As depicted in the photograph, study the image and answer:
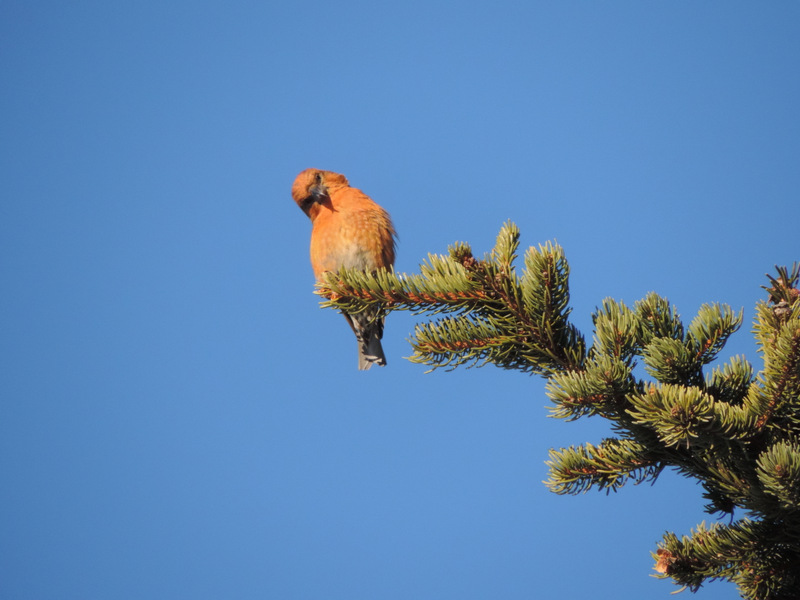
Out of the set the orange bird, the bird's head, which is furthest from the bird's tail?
the bird's head

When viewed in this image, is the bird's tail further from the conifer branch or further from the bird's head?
the conifer branch

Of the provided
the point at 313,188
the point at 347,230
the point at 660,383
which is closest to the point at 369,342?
the point at 347,230

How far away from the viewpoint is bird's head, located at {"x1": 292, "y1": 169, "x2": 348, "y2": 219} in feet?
22.4

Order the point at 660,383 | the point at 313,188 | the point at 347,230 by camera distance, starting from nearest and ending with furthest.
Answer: the point at 660,383
the point at 347,230
the point at 313,188

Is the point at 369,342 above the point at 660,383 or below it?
above

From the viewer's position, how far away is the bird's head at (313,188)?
22.4 ft

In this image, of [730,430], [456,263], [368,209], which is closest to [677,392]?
[730,430]

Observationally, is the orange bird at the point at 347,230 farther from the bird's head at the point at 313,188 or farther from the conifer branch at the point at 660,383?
the conifer branch at the point at 660,383

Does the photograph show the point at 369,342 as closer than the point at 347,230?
No

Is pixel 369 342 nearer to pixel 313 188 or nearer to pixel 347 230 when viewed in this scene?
pixel 347 230

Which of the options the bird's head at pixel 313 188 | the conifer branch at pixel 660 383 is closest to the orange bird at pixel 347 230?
the bird's head at pixel 313 188

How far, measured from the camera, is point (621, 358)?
221 centimetres

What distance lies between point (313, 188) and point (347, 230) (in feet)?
2.24

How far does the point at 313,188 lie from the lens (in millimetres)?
6836
